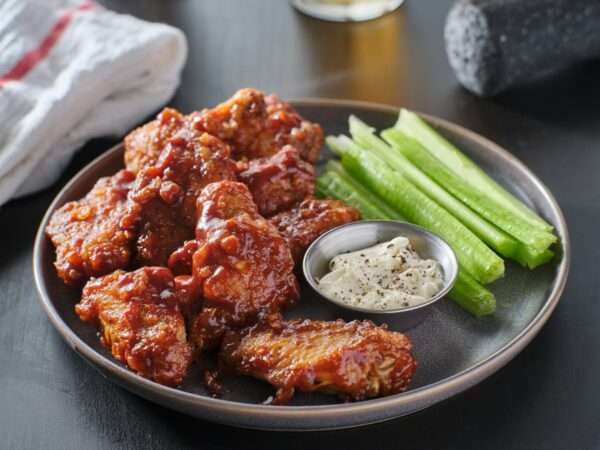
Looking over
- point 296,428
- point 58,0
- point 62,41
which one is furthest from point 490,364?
point 58,0

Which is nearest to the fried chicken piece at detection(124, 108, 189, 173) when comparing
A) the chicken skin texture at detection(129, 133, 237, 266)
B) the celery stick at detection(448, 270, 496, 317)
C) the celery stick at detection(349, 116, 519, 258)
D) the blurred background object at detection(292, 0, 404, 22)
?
the chicken skin texture at detection(129, 133, 237, 266)

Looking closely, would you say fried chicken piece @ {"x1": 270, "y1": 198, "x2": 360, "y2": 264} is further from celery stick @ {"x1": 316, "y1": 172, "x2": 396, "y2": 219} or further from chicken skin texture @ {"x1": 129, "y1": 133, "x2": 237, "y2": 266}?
chicken skin texture @ {"x1": 129, "y1": 133, "x2": 237, "y2": 266}

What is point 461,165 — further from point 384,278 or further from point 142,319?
point 142,319

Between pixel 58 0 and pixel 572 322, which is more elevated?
pixel 58 0

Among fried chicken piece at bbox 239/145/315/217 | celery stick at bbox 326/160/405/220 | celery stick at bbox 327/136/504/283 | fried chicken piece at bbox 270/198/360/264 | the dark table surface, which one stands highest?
fried chicken piece at bbox 239/145/315/217

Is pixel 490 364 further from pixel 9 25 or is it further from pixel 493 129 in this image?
pixel 9 25

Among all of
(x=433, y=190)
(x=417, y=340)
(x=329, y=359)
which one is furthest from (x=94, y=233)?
(x=433, y=190)
